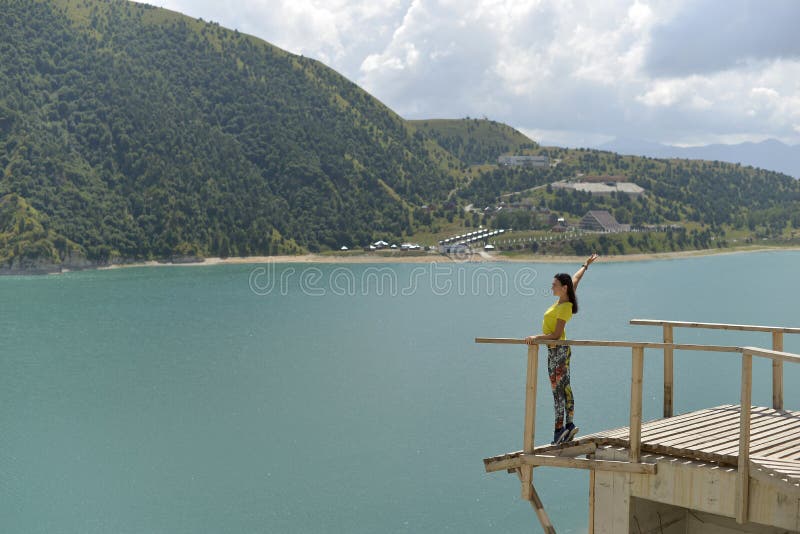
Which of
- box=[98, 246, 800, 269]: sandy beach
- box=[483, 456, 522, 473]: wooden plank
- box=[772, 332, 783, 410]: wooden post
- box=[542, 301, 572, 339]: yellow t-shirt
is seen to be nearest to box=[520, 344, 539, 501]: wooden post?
box=[483, 456, 522, 473]: wooden plank

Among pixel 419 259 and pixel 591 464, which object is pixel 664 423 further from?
pixel 419 259

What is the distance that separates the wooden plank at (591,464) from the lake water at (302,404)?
54.3 feet

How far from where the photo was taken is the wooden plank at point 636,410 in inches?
400

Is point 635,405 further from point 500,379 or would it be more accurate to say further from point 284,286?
point 284,286

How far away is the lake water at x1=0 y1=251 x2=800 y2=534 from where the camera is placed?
2847 cm

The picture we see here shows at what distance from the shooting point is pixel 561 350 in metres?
11.8

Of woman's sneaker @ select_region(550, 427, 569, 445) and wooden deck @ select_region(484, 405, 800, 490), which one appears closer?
wooden deck @ select_region(484, 405, 800, 490)

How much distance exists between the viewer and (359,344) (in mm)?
65562

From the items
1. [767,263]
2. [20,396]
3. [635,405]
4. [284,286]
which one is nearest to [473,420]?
[20,396]

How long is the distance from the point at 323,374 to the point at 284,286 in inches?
2826

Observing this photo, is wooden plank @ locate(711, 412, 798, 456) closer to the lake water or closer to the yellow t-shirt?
the yellow t-shirt

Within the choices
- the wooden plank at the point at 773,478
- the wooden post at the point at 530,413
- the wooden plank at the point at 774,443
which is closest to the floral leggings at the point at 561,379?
the wooden post at the point at 530,413

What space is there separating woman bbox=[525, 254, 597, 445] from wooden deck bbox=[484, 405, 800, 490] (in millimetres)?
415

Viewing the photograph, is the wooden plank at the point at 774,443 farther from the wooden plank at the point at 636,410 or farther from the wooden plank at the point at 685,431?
the wooden plank at the point at 636,410
